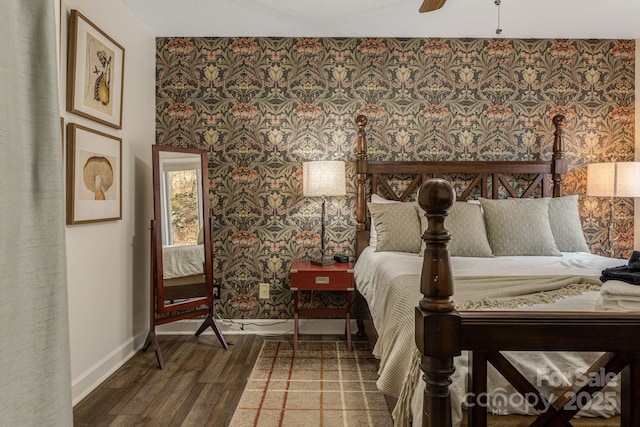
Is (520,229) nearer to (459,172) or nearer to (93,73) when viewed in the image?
(459,172)

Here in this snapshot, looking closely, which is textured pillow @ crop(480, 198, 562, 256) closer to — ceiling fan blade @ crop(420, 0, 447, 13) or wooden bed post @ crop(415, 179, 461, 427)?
ceiling fan blade @ crop(420, 0, 447, 13)

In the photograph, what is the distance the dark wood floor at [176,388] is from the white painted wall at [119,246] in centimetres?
16

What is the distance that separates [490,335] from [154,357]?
2845mm

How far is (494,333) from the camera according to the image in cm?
104

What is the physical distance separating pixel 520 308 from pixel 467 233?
1.62 metres

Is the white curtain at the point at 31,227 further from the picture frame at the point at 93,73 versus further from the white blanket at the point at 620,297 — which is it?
the picture frame at the point at 93,73

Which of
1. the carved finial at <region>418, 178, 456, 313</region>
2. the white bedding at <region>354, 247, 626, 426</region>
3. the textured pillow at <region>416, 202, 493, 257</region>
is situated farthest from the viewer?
the textured pillow at <region>416, 202, 493, 257</region>

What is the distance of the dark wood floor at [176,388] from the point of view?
2.29m

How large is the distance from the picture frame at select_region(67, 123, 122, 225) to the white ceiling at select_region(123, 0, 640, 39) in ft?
3.86

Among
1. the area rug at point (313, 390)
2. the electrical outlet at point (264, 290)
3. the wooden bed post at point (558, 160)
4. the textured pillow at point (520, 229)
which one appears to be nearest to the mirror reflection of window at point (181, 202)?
the electrical outlet at point (264, 290)

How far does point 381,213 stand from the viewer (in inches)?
133

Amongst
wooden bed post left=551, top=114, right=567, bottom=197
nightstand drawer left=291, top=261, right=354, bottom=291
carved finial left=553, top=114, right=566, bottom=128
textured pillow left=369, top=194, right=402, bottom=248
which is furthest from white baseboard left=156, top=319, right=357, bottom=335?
carved finial left=553, top=114, right=566, bottom=128

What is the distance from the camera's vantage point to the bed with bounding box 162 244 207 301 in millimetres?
3225

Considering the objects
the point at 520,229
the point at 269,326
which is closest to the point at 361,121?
the point at 520,229
